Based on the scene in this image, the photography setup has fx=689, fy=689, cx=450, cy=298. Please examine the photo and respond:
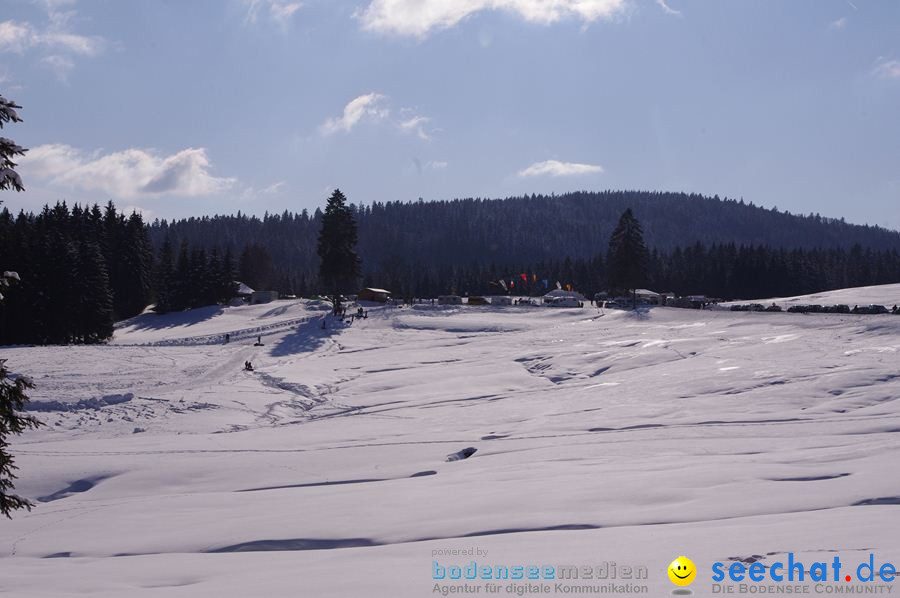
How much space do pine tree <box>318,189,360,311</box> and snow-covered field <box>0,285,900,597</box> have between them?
2250cm

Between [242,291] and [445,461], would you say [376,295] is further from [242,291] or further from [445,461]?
[445,461]

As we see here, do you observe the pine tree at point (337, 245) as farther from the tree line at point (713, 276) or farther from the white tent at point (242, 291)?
the tree line at point (713, 276)

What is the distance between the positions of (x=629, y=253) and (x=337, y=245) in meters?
30.9

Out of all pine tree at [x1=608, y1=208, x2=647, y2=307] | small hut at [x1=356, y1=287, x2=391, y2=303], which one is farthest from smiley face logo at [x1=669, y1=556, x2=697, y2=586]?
small hut at [x1=356, y1=287, x2=391, y2=303]

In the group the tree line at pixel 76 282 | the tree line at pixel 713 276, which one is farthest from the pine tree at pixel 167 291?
the tree line at pixel 713 276

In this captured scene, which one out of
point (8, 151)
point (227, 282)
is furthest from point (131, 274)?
point (8, 151)

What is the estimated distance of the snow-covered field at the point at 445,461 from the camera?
9523mm

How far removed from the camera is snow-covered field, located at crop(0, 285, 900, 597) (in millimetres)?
9523

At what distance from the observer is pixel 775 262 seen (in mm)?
116938

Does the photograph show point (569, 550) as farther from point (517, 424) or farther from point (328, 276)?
point (328, 276)

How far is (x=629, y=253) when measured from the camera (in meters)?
73.8

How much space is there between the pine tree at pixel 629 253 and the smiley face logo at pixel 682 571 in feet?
220

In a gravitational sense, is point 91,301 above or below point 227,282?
below

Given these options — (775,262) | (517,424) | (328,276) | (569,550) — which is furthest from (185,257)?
(775,262)
